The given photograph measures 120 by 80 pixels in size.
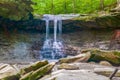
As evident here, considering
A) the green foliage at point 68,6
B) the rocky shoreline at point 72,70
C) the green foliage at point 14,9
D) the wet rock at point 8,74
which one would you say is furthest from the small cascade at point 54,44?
the wet rock at point 8,74

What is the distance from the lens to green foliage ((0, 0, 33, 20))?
22.0m

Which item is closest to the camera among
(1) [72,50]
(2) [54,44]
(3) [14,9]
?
(1) [72,50]

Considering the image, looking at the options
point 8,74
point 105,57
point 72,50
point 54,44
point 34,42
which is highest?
point 105,57

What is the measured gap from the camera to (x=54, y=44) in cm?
2255

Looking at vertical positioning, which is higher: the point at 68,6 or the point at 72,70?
the point at 68,6

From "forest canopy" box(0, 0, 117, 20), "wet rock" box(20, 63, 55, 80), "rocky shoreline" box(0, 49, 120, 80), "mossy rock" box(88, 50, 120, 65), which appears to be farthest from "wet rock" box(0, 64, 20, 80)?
"forest canopy" box(0, 0, 117, 20)

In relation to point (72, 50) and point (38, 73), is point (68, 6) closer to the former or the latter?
point (72, 50)

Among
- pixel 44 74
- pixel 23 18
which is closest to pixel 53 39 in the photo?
pixel 23 18

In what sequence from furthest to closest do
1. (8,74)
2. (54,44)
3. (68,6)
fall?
(68,6) < (54,44) < (8,74)

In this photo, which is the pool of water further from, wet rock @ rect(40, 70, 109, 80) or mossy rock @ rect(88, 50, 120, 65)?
wet rock @ rect(40, 70, 109, 80)

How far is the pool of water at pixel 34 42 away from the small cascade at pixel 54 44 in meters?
0.28

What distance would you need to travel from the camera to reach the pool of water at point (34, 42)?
2038 cm

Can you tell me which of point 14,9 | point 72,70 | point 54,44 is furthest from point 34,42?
point 72,70

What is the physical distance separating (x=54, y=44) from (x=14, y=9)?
3578 mm
